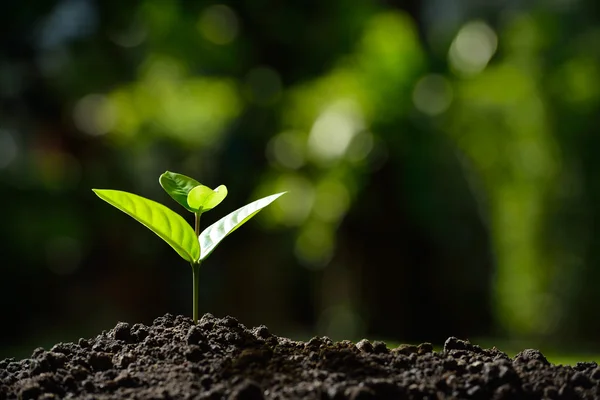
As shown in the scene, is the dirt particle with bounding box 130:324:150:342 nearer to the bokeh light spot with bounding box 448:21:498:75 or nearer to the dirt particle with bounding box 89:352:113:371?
the dirt particle with bounding box 89:352:113:371

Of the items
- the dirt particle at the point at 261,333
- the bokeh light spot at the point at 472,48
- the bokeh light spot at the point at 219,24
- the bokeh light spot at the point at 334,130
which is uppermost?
the bokeh light spot at the point at 219,24

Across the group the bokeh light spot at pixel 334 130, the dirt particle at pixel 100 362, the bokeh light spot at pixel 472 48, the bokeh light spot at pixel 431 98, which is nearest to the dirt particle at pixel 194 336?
the dirt particle at pixel 100 362

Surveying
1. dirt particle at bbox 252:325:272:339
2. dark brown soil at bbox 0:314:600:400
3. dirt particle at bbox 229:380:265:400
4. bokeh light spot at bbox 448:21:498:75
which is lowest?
dirt particle at bbox 229:380:265:400

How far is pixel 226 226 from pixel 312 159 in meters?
4.93

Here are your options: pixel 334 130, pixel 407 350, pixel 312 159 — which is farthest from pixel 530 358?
pixel 312 159

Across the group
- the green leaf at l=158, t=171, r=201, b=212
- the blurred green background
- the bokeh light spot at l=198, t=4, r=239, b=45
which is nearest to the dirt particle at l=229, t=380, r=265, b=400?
the green leaf at l=158, t=171, r=201, b=212

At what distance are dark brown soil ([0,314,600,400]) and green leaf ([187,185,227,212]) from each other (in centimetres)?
21

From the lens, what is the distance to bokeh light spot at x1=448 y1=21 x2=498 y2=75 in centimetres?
673

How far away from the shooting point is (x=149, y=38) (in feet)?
25.6

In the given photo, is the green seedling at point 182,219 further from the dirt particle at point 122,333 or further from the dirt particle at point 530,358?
the dirt particle at point 530,358

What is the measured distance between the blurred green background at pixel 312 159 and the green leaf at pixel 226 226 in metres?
4.32

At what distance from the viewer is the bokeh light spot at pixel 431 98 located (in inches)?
243

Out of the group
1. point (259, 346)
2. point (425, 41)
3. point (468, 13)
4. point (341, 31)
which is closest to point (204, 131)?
point (341, 31)

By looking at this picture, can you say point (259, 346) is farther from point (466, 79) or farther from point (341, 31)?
point (341, 31)
